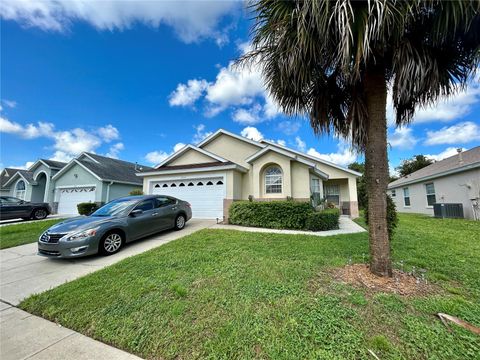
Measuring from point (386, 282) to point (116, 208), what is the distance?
7892 millimetres

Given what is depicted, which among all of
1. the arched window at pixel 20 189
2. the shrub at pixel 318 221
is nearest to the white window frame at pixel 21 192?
the arched window at pixel 20 189

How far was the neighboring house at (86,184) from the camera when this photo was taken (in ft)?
55.6

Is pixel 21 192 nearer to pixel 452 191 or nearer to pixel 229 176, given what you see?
pixel 229 176

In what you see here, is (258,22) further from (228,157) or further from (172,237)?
(228,157)

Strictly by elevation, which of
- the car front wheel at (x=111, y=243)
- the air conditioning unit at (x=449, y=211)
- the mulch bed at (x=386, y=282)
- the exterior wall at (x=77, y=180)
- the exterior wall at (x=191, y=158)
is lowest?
the mulch bed at (x=386, y=282)

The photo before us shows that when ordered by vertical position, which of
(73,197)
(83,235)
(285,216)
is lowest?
(83,235)

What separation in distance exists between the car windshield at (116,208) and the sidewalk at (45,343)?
3947 millimetres

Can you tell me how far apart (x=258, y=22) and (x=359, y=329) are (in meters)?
5.56

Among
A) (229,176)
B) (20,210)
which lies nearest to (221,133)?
(229,176)

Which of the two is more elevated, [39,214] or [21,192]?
[21,192]

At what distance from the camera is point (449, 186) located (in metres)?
14.3

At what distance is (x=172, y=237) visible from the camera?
774 centimetres

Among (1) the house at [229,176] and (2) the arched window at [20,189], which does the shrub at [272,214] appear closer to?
(1) the house at [229,176]

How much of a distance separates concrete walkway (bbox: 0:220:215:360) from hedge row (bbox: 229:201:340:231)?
4.03 meters
